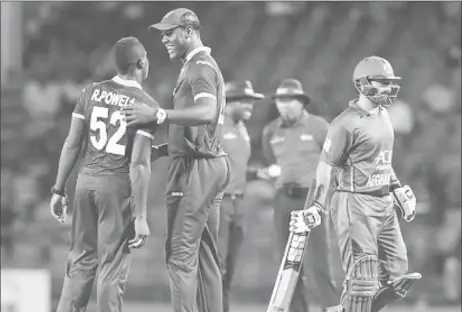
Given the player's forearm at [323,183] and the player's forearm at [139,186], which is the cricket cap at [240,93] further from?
the player's forearm at [139,186]

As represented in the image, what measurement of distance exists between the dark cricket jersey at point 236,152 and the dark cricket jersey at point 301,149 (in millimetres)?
309

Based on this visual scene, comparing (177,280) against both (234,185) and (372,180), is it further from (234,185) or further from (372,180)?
(234,185)

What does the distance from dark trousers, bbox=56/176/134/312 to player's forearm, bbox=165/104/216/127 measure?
27.6 inches

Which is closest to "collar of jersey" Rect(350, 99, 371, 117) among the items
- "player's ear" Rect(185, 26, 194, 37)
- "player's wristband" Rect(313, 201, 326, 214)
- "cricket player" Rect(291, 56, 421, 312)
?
"cricket player" Rect(291, 56, 421, 312)

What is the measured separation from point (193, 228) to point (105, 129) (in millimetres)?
836

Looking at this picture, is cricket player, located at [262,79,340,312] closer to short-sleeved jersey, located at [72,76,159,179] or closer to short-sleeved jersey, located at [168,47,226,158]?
short-sleeved jersey, located at [168,47,226,158]

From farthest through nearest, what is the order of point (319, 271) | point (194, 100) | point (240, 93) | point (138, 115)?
point (240, 93) < point (319, 271) < point (194, 100) < point (138, 115)

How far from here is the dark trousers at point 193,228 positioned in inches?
250

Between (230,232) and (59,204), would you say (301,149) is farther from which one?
(59,204)

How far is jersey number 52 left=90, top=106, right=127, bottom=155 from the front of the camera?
21.1 feet

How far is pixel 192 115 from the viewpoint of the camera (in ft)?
19.8

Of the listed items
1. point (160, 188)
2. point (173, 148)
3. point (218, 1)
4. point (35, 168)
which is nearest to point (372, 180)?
point (173, 148)

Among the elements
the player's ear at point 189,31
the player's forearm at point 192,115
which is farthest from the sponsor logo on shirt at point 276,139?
the player's forearm at point 192,115

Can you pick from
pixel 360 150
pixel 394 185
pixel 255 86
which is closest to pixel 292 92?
pixel 394 185
